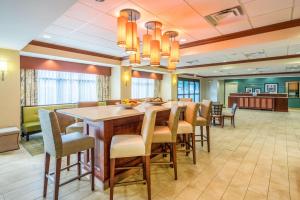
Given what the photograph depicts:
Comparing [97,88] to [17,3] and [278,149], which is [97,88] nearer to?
[17,3]

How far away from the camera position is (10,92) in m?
4.18

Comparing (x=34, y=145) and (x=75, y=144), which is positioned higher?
(x=75, y=144)

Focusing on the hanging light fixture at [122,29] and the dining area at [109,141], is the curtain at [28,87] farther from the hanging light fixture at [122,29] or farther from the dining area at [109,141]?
the hanging light fixture at [122,29]

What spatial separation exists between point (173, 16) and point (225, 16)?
0.94m

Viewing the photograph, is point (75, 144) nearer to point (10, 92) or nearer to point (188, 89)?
point (10, 92)

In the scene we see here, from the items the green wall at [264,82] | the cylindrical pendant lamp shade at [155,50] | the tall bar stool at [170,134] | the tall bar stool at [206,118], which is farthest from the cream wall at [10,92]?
the green wall at [264,82]

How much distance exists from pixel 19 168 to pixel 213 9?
416cm

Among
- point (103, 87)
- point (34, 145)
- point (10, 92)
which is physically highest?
point (103, 87)

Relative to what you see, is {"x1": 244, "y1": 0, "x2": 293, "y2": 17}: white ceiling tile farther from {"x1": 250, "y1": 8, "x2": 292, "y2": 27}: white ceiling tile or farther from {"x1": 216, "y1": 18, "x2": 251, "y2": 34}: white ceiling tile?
{"x1": 216, "y1": 18, "x2": 251, "y2": 34}: white ceiling tile

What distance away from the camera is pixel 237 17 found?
3.10m

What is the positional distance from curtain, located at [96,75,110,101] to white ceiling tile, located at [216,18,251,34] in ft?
16.1

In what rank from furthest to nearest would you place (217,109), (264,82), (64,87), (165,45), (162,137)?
(264,82), (217,109), (64,87), (165,45), (162,137)

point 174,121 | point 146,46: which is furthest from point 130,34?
point 174,121

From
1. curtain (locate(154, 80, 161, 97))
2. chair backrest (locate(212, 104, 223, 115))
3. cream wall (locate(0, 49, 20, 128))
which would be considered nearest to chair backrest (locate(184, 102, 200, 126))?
chair backrest (locate(212, 104, 223, 115))
